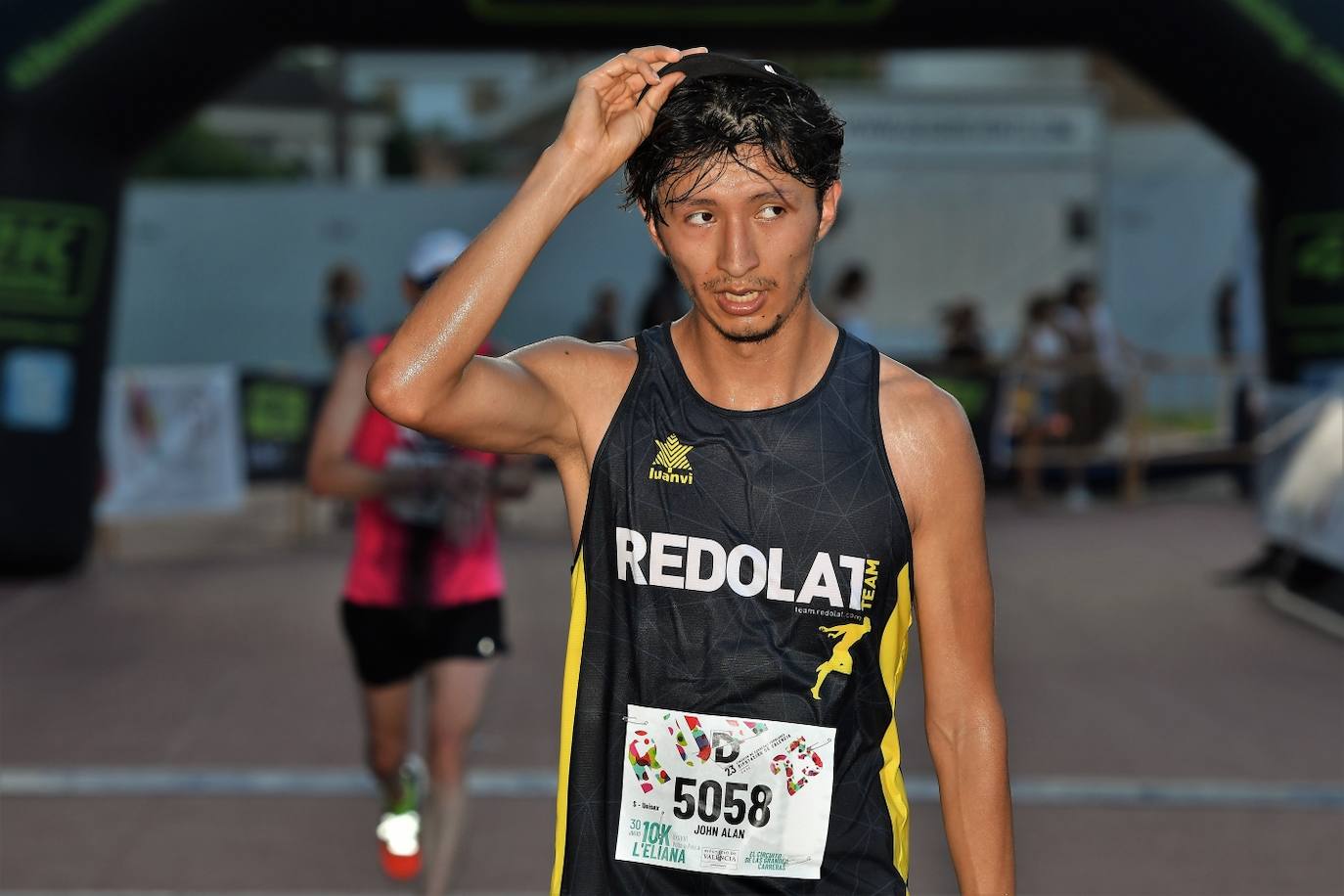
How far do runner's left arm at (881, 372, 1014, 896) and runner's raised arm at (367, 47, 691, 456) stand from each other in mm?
590

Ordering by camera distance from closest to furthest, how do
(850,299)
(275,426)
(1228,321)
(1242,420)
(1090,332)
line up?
1. (275,426)
2. (850,299)
3. (1090,332)
4. (1242,420)
5. (1228,321)

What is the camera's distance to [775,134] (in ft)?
8.07

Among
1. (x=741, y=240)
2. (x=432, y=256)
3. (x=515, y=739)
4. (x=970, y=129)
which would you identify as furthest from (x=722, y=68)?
(x=970, y=129)

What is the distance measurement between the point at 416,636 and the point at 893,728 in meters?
2.57

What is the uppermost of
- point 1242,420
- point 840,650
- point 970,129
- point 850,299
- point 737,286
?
point 970,129

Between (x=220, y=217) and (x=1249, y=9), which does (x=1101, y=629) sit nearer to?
(x=1249, y=9)

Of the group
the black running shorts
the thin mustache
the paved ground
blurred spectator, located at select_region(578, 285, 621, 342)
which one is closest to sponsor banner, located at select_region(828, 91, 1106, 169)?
blurred spectator, located at select_region(578, 285, 621, 342)

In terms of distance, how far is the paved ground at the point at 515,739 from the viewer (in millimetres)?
5641

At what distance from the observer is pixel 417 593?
496 cm

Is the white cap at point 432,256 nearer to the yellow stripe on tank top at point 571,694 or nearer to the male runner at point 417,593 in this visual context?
the male runner at point 417,593

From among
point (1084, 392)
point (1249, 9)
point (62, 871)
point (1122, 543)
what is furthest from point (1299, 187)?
point (62, 871)

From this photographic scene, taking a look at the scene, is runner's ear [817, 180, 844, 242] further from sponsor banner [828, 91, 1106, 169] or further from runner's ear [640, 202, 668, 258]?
sponsor banner [828, 91, 1106, 169]

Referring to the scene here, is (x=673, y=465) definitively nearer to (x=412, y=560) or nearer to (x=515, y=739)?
(x=412, y=560)

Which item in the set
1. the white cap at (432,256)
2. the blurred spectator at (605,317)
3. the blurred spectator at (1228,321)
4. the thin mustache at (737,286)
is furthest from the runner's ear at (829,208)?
the blurred spectator at (1228,321)
